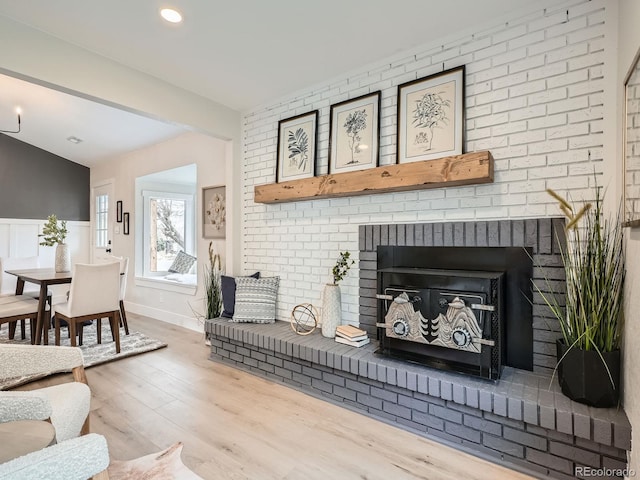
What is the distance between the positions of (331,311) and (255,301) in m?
0.82

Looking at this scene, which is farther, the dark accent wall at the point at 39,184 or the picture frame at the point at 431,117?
the dark accent wall at the point at 39,184

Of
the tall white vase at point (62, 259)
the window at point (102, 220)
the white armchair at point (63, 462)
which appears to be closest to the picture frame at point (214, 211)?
the tall white vase at point (62, 259)

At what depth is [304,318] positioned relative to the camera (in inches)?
122

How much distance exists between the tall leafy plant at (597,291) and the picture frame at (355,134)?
1.37m

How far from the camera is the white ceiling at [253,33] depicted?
2.08 metres

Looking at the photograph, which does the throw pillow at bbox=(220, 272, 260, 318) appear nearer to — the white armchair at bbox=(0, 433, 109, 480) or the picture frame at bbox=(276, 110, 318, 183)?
the picture frame at bbox=(276, 110, 318, 183)

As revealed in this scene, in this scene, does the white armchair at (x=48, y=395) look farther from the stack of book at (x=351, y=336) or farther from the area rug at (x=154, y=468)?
the stack of book at (x=351, y=336)

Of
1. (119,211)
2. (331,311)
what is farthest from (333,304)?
(119,211)

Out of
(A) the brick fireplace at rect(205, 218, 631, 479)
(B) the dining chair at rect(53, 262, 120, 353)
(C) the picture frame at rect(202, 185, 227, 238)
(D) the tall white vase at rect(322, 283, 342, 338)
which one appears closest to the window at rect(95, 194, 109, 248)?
(C) the picture frame at rect(202, 185, 227, 238)

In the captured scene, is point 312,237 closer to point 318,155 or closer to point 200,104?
point 318,155

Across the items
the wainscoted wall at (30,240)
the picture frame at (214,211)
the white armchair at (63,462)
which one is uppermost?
the picture frame at (214,211)

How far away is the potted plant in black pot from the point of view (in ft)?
5.18

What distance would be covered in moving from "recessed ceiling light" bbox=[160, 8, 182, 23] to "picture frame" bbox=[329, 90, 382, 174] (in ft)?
4.28

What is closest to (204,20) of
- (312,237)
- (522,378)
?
(312,237)
